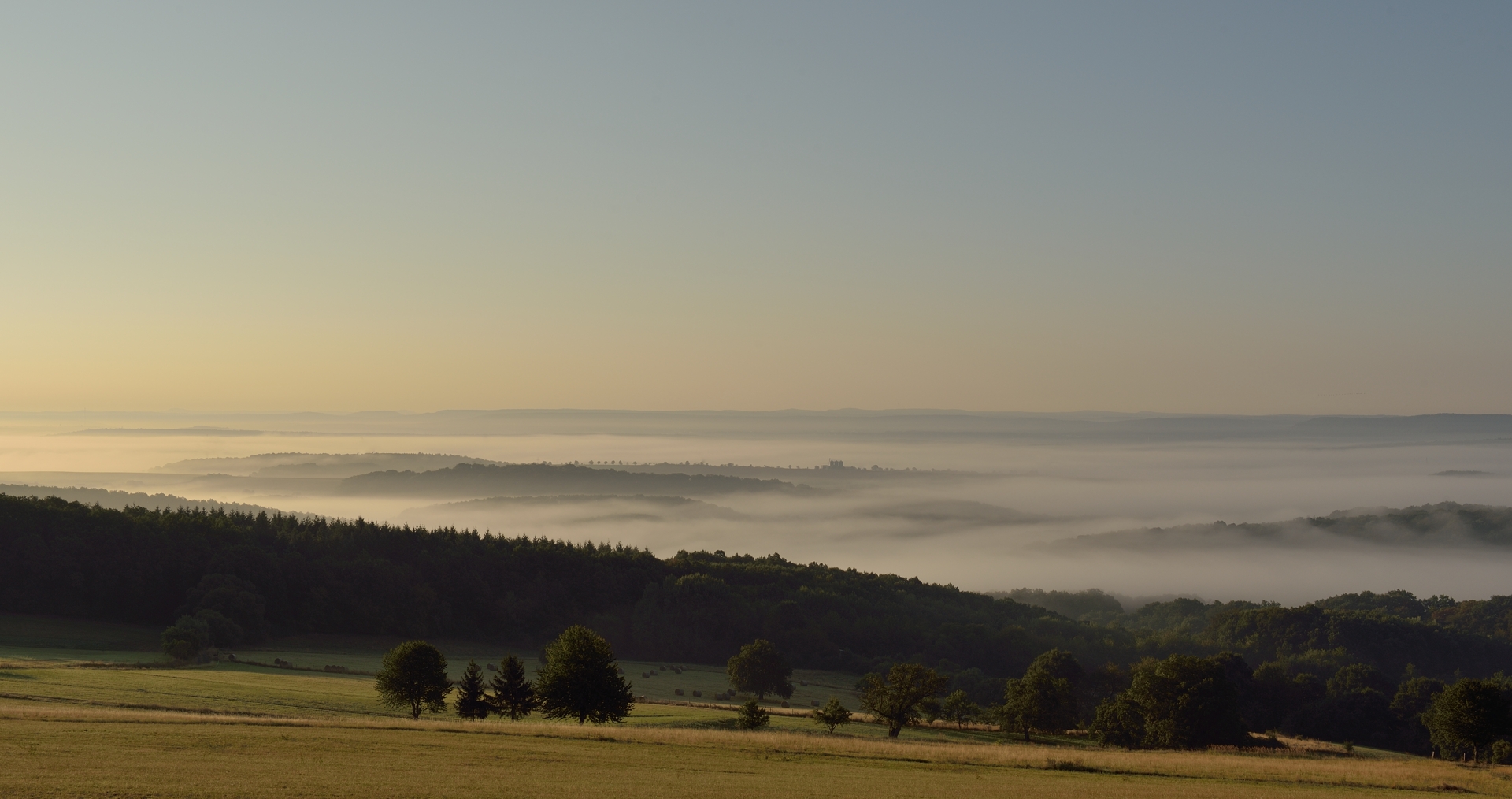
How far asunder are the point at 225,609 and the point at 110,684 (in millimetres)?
72626

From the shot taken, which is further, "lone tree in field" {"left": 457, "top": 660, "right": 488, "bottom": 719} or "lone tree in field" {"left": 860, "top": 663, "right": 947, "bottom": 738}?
"lone tree in field" {"left": 860, "top": 663, "right": 947, "bottom": 738}

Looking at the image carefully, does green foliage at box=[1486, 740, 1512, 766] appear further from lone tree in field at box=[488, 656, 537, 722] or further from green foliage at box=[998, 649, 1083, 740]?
lone tree in field at box=[488, 656, 537, 722]

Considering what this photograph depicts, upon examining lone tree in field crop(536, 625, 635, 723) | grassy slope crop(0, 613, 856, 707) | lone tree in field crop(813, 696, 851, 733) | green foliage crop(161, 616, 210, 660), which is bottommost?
grassy slope crop(0, 613, 856, 707)

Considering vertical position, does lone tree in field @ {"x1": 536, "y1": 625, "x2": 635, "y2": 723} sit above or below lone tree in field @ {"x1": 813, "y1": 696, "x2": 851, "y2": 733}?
above

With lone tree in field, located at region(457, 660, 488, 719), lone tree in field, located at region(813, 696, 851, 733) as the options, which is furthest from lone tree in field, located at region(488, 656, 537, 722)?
lone tree in field, located at region(813, 696, 851, 733)

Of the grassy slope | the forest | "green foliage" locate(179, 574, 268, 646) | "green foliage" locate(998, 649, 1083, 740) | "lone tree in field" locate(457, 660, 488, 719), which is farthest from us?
the forest

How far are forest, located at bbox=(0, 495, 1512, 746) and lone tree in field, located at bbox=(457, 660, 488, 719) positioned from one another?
66.2 metres

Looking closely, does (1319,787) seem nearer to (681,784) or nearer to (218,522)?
(681,784)

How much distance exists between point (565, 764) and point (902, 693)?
36771 millimetres

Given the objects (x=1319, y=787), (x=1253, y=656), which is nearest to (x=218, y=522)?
(x=1319, y=787)

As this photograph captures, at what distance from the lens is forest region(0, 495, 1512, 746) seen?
131 metres

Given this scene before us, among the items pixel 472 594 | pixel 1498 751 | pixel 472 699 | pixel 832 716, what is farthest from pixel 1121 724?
pixel 472 594

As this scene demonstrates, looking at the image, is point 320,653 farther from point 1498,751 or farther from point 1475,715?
point 1498,751

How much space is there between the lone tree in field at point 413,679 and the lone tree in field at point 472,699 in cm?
131
